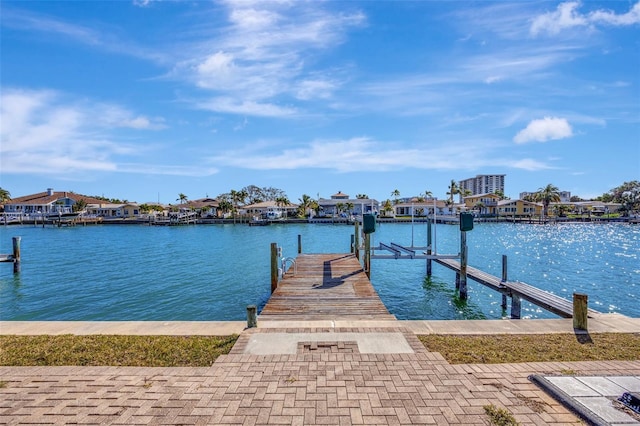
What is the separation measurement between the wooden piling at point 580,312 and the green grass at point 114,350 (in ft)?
25.2

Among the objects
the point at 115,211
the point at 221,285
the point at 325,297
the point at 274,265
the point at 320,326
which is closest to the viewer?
the point at 320,326

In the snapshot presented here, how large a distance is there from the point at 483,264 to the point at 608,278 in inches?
302

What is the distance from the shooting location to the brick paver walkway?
4.25 meters

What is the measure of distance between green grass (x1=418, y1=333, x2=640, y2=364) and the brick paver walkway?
1.23ft

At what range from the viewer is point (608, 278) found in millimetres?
21891

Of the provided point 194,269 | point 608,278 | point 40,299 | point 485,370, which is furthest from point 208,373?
point 608,278

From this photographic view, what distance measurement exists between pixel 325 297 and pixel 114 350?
639 cm

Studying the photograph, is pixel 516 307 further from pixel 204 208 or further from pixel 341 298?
pixel 204 208

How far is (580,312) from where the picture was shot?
7.79 m

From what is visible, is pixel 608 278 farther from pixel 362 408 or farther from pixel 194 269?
pixel 194 269

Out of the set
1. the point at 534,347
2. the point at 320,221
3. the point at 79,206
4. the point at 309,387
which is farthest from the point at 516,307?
the point at 79,206

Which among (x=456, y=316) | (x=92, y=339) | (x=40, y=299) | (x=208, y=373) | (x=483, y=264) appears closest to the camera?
(x=208, y=373)

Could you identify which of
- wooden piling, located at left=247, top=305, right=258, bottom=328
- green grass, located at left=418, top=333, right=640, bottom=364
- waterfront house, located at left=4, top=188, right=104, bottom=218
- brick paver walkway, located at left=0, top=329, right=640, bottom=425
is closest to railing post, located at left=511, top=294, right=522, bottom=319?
green grass, located at left=418, top=333, right=640, bottom=364

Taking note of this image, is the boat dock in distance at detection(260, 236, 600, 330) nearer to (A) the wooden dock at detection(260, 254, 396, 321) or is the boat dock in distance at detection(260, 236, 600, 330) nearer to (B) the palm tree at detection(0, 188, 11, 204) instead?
(A) the wooden dock at detection(260, 254, 396, 321)
